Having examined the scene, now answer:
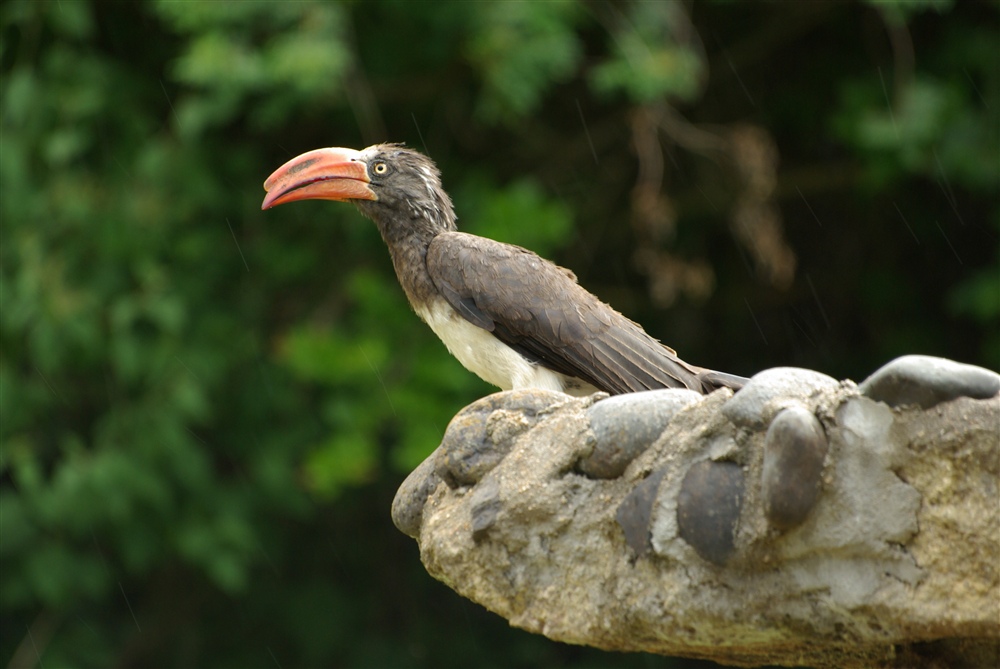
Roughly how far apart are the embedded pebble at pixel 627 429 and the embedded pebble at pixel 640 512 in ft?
0.27

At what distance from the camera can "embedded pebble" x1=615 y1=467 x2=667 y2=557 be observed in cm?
229

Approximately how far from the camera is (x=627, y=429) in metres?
2.41

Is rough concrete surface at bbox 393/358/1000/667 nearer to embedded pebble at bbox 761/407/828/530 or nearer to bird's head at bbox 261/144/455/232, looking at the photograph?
embedded pebble at bbox 761/407/828/530

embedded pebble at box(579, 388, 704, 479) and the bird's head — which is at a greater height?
the bird's head

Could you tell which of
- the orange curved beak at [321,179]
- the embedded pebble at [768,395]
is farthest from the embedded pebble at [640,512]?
the orange curved beak at [321,179]

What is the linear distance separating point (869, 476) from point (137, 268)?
5007mm

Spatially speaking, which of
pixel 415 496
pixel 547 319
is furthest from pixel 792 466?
pixel 547 319

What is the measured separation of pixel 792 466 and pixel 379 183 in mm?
2569

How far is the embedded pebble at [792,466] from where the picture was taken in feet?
6.69

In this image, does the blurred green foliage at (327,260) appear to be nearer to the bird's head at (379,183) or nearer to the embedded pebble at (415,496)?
the bird's head at (379,183)

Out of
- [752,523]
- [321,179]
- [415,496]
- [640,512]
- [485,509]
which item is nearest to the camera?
[752,523]

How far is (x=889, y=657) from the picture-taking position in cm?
236

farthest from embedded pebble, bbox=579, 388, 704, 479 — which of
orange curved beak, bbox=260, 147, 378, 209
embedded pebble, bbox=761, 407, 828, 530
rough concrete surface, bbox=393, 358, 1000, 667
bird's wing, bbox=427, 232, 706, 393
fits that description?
orange curved beak, bbox=260, 147, 378, 209

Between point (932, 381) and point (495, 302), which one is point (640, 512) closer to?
point (932, 381)
